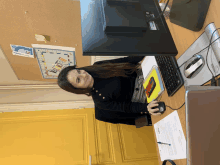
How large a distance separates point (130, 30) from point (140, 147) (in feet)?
4.10

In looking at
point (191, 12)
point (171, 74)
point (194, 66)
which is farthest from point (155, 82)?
point (191, 12)

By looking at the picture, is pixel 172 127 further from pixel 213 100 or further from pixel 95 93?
pixel 95 93

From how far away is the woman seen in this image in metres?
1.03

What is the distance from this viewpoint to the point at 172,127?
25.8 inches

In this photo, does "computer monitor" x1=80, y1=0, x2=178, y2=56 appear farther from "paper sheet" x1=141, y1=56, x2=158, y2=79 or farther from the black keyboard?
"paper sheet" x1=141, y1=56, x2=158, y2=79

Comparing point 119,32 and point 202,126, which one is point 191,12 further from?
point 202,126

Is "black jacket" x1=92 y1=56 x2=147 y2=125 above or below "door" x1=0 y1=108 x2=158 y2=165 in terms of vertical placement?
above

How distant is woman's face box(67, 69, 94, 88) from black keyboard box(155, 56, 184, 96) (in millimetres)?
562

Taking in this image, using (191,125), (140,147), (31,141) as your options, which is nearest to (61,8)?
(191,125)

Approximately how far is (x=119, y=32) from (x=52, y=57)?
99 centimetres

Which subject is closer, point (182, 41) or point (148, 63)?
point (182, 41)

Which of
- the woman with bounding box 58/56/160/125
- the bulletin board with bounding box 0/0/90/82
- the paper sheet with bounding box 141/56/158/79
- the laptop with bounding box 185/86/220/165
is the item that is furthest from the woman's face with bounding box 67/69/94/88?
the laptop with bounding box 185/86/220/165

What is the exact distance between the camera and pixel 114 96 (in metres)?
1.11

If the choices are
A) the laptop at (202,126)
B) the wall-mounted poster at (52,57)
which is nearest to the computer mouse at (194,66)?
the laptop at (202,126)
